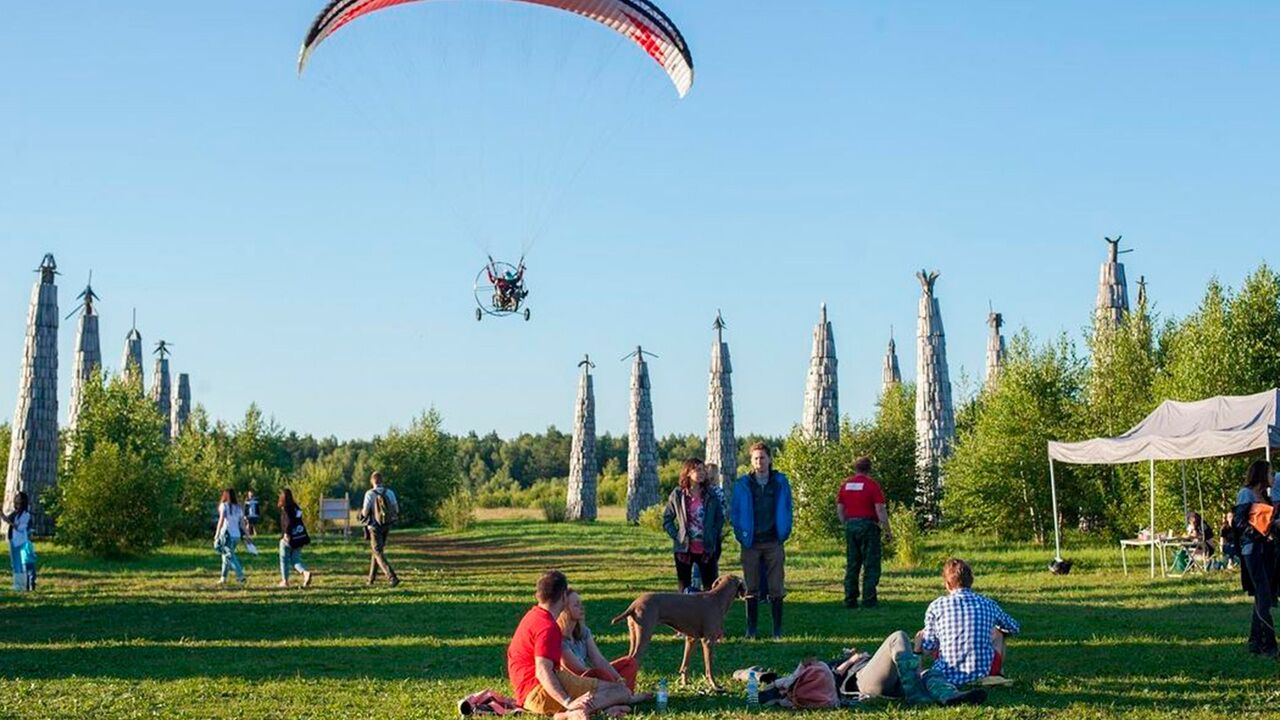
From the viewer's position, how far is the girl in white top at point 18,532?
20.7 m

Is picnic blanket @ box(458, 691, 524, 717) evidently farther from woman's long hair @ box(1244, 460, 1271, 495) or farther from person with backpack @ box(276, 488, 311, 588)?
person with backpack @ box(276, 488, 311, 588)

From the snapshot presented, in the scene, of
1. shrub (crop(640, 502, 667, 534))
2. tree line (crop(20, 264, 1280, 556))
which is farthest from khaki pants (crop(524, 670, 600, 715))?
shrub (crop(640, 502, 667, 534))

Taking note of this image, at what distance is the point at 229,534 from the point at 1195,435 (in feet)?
48.7

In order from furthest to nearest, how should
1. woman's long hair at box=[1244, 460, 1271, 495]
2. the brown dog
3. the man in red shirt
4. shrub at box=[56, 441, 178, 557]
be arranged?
shrub at box=[56, 441, 178, 557]
the man in red shirt
woman's long hair at box=[1244, 460, 1271, 495]
the brown dog

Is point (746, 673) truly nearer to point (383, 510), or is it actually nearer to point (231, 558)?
point (383, 510)

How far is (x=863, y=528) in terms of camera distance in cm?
1695

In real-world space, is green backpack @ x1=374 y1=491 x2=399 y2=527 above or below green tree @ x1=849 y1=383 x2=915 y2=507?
below

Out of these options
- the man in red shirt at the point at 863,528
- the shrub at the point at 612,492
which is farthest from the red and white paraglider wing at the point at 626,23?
the shrub at the point at 612,492

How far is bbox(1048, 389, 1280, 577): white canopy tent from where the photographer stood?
20.0m

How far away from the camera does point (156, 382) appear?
47.1 m

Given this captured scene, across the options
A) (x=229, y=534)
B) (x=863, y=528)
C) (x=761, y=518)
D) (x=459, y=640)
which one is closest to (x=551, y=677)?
(x=459, y=640)

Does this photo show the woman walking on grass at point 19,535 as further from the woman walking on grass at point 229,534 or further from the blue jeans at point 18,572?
the woman walking on grass at point 229,534

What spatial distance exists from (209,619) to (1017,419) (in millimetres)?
19500

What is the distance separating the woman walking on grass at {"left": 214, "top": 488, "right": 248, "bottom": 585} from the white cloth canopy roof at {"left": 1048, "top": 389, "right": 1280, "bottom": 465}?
13394 millimetres
